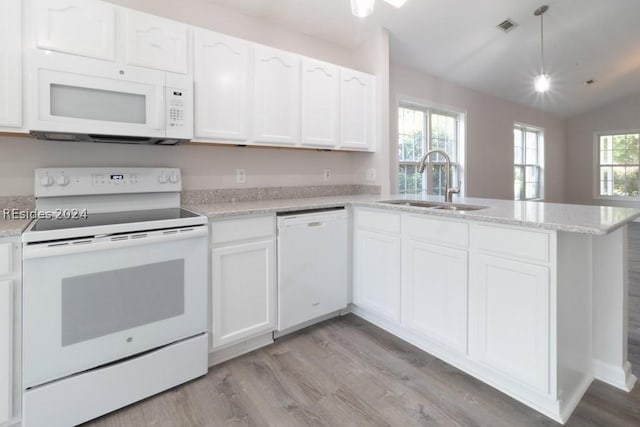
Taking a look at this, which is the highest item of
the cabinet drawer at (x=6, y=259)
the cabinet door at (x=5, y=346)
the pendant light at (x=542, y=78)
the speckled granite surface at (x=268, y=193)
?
the pendant light at (x=542, y=78)

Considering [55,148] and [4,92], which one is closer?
[4,92]

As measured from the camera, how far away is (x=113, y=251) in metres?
1.53

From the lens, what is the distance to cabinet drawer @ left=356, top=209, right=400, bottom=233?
2186mm

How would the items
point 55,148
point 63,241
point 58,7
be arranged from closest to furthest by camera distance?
point 63,241, point 58,7, point 55,148

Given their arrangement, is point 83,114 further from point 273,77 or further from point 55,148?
point 273,77

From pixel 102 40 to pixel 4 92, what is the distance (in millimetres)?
518

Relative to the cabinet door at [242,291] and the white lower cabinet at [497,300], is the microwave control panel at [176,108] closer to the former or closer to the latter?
the cabinet door at [242,291]

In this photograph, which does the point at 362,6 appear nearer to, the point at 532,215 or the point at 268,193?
the point at 532,215

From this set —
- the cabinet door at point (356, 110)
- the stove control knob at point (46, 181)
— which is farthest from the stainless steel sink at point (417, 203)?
the stove control knob at point (46, 181)

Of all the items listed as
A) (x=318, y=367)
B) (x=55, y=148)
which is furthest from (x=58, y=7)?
(x=318, y=367)

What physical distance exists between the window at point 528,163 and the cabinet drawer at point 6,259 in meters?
6.69

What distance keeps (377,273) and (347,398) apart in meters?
0.90

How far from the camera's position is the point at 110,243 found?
4.96 ft

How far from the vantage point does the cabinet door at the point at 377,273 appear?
2.21 m
